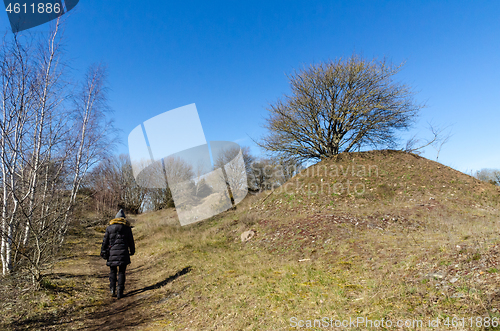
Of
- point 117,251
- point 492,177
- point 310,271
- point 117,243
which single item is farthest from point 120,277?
point 492,177

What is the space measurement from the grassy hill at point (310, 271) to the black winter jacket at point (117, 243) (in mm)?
940

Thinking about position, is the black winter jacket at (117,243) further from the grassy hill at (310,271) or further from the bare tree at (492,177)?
the bare tree at (492,177)

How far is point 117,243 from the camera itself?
6.18 m

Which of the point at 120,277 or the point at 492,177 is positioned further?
the point at 492,177

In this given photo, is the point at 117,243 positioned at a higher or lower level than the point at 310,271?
higher

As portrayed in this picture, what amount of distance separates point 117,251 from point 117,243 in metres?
0.21

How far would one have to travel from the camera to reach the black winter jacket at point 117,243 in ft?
19.9

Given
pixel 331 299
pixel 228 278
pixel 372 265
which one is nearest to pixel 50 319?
pixel 228 278

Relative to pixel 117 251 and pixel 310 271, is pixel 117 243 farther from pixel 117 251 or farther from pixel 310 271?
pixel 310 271

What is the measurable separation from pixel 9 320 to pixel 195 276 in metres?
3.81

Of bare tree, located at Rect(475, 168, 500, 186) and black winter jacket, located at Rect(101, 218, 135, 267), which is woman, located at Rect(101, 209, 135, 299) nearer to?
black winter jacket, located at Rect(101, 218, 135, 267)

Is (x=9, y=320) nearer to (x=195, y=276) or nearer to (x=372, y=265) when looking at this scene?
(x=195, y=276)

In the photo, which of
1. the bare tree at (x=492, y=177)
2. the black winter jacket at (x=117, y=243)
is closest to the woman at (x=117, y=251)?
the black winter jacket at (x=117, y=243)

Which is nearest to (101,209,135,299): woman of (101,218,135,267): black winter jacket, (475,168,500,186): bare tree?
(101,218,135,267): black winter jacket
